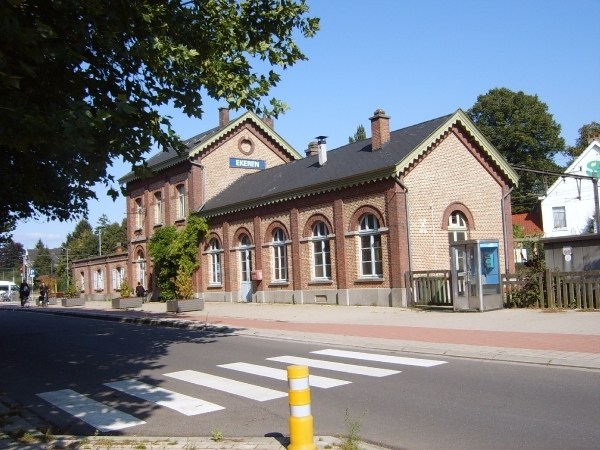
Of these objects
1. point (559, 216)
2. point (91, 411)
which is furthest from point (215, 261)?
point (559, 216)

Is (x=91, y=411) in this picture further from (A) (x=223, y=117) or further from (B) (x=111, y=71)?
(A) (x=223, y=117)

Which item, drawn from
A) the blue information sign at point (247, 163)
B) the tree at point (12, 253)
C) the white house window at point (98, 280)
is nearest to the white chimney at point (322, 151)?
the blue information sign at point (247, 163)

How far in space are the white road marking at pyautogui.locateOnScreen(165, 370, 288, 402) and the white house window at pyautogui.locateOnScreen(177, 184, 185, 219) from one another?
2557 centimetres

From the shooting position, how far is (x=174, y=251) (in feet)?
110

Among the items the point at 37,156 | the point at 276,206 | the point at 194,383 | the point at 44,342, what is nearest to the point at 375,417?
the point at 194,383

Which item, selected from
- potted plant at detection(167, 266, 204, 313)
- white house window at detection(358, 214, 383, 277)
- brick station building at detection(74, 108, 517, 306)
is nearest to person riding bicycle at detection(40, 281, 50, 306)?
brick station building at detection(74, 108, 517, 306)

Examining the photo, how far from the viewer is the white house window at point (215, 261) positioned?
106 ft

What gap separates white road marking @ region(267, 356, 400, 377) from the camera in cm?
964

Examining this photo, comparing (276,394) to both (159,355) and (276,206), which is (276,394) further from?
(276,206)

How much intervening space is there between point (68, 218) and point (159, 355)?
7.09 m

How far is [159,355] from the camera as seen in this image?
12.9 metres

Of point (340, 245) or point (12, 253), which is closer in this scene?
point (340, 245)

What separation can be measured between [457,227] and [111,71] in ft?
55.7

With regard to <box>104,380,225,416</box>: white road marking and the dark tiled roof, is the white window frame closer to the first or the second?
the dark tiled roof
